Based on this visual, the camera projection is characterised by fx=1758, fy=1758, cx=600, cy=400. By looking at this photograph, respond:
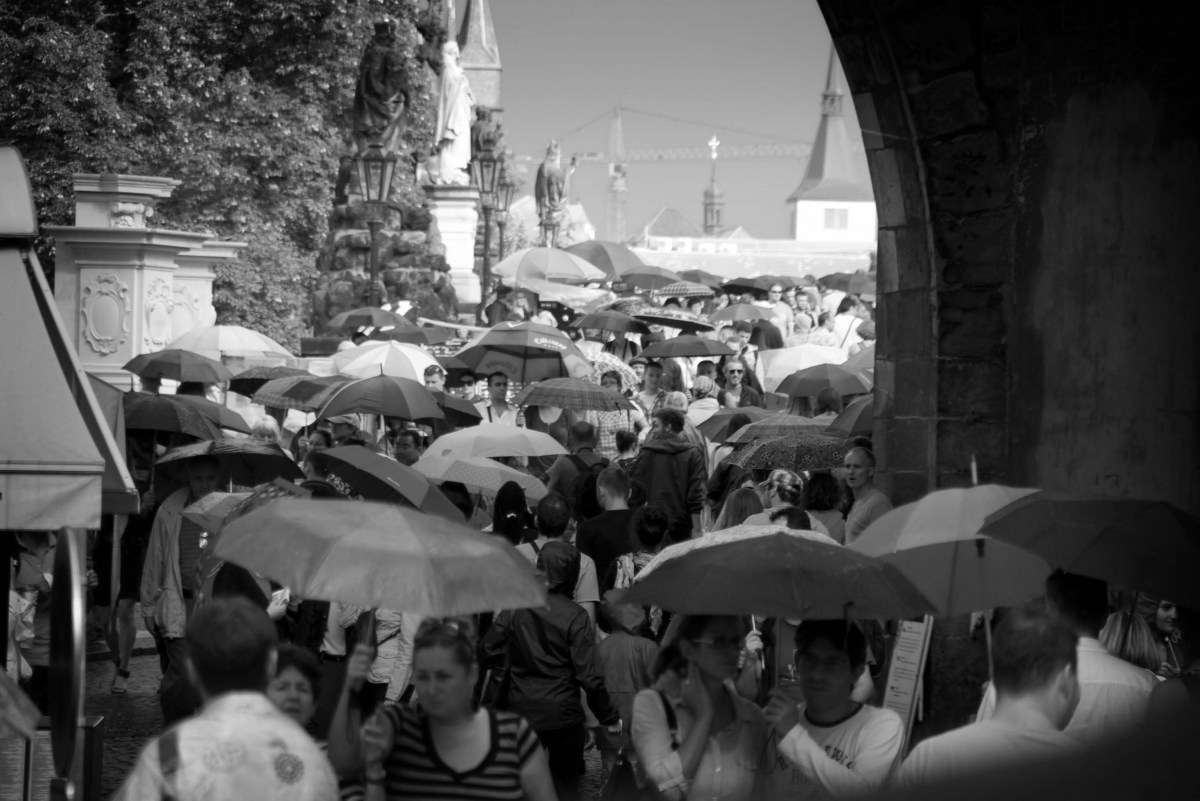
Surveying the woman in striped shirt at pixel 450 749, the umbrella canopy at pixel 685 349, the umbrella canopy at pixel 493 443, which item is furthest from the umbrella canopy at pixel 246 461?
the umbrella canopy at pixel 685 349

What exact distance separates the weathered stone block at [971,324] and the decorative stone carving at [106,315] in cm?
1179

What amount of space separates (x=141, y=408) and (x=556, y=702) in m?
6.05

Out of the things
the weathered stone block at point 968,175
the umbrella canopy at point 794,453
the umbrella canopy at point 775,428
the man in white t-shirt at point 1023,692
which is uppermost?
the weathered stone block at point 968,175

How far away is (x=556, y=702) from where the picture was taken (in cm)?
663

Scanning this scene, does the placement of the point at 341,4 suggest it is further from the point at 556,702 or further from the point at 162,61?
the point at 556,702

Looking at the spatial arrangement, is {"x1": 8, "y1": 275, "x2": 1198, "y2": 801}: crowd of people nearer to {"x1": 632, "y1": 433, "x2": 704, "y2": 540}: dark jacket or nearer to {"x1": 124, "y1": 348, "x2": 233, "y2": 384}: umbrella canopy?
{"x1": 632, "y1": 433, "x2": 704, "y2": 540}: dark jacket

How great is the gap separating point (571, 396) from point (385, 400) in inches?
62.3

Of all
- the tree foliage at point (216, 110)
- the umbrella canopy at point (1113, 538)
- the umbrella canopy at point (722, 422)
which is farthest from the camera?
the tree foliage at point (216, 110)

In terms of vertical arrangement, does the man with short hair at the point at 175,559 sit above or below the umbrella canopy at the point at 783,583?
below

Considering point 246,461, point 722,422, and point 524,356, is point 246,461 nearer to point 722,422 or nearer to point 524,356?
point 722,422

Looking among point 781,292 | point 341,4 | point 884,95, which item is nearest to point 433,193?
point 341,4

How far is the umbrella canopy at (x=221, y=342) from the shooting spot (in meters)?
16.9

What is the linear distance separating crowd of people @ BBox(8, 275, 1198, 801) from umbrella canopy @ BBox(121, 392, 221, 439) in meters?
0.25

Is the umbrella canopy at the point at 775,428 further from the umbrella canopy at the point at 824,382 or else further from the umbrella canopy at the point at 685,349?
the umbrella canopy at the point at 685,349
